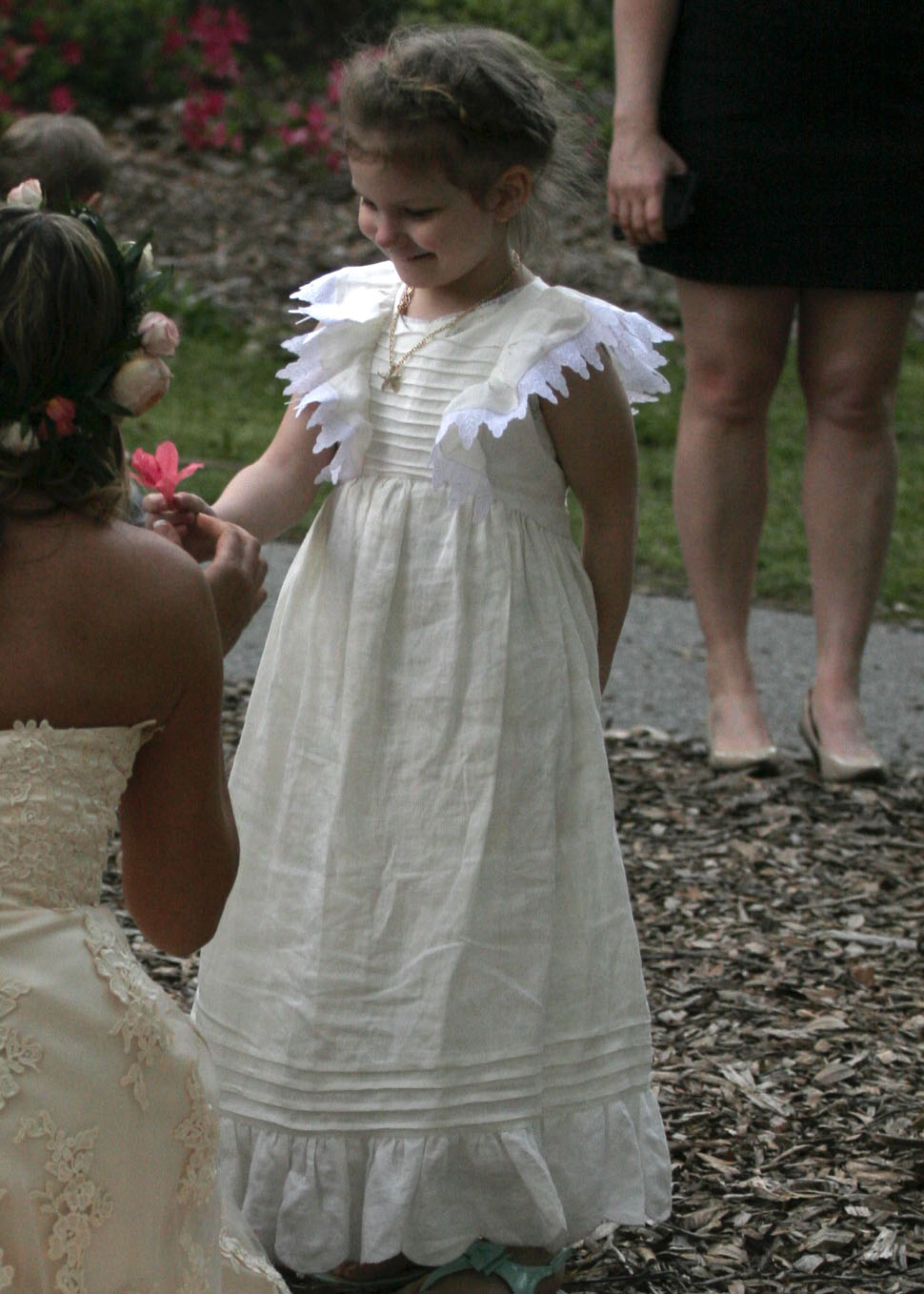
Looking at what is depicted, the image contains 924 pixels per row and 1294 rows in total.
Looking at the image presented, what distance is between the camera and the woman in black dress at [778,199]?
13.2ft

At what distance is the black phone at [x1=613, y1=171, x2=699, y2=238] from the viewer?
157 inches

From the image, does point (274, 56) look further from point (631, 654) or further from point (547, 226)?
point (547, 226)

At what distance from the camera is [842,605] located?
4.33 metres

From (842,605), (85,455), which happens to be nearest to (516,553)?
(85,455)

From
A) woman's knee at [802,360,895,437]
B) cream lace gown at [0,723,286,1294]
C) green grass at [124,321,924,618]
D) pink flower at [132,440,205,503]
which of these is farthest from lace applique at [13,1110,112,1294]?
green grass at [124,321,924,618]

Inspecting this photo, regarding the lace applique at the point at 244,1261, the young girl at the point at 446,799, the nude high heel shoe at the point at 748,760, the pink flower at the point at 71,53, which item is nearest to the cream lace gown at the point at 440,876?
the young girl at the point at 446,799

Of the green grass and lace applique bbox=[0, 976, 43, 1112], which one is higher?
lace applique bbox=[0, 976, 43, 1112]

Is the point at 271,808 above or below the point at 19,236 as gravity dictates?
below

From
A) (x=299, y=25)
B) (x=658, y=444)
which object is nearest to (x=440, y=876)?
(x=658, y=444)

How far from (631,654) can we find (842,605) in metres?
1.03

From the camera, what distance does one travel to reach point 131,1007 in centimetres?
182

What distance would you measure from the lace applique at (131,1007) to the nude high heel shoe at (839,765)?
2700 millimetres

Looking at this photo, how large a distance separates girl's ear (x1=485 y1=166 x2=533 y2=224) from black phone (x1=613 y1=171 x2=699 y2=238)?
61.1 inches

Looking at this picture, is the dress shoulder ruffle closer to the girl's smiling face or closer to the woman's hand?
the girl's smiling face
